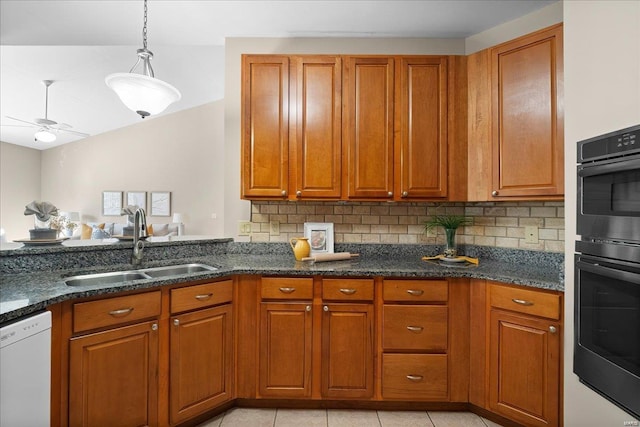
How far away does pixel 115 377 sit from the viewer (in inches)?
60.2

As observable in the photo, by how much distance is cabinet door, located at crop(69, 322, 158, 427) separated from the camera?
1.42 m

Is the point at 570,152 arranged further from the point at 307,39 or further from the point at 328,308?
the point at 307,39

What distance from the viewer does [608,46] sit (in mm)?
1340

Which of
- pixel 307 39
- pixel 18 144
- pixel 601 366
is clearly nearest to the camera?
pixel 601 366

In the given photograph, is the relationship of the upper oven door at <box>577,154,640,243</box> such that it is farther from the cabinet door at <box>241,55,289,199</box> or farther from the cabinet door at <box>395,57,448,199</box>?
the cabinet door at <box>241,55,289,199</box>

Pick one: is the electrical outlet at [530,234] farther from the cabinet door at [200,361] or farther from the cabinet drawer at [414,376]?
the cabinet door at [200,361]

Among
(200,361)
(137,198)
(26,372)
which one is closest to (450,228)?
(200,361)

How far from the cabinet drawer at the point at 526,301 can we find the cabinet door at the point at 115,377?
1.89 meters

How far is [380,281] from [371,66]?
149cm

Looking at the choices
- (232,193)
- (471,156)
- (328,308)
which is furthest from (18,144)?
(471,156)

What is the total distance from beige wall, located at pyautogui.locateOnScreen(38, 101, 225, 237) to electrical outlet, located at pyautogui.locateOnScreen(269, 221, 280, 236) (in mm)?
4262

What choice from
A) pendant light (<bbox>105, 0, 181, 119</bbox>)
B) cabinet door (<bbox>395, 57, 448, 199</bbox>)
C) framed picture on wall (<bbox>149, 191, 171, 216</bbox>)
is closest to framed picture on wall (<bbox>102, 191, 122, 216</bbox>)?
framed picture on wall (<bbox>149, 191, 171, 216</bbox>)

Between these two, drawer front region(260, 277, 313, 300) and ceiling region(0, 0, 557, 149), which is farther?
ceiling region(0, 0, 557, 149)

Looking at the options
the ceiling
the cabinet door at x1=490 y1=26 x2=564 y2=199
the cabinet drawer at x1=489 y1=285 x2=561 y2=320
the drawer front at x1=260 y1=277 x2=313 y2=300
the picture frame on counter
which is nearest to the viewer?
the cabinet drawer at x1=489 y1=285 x2=561 y2=320
